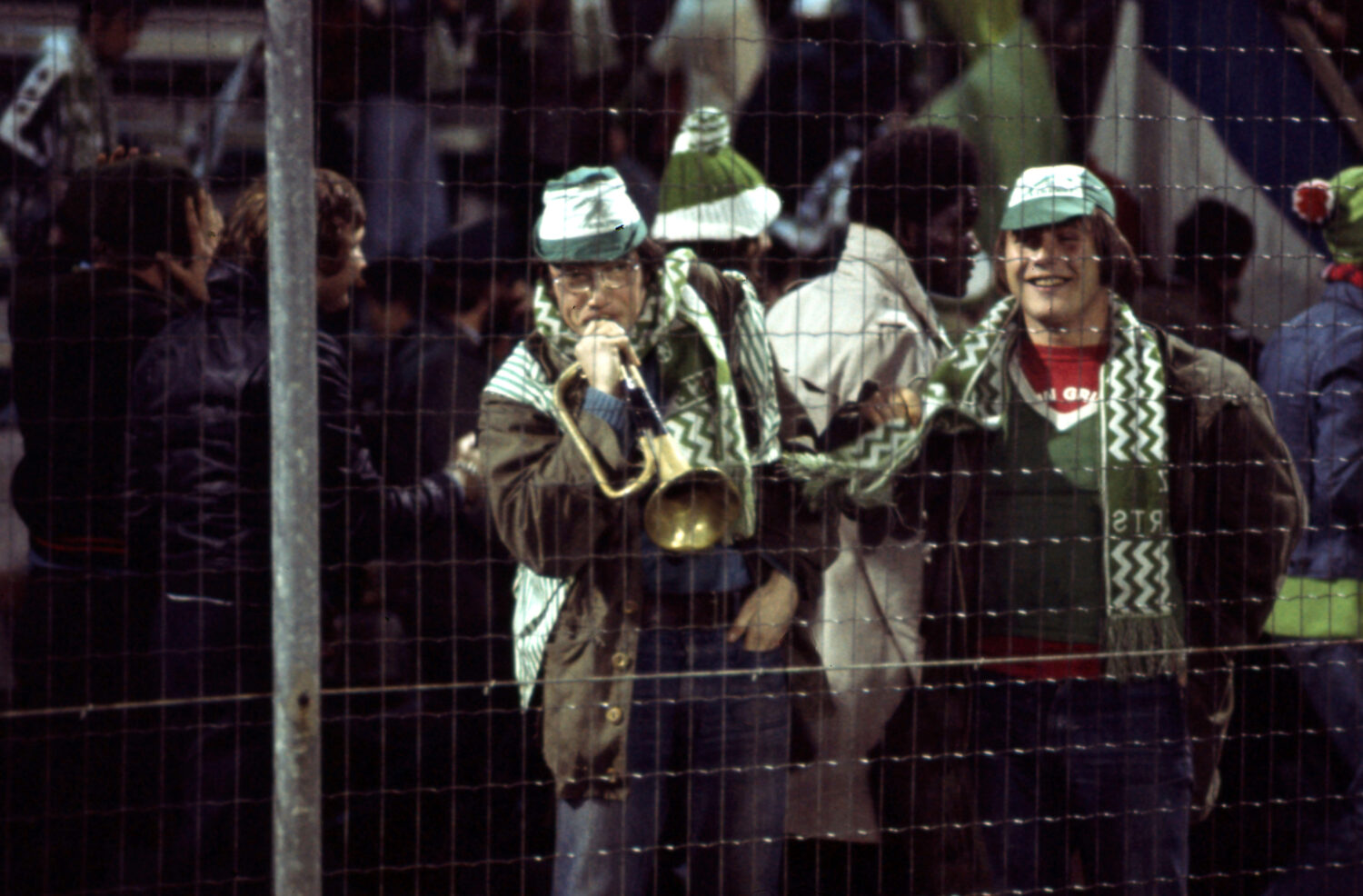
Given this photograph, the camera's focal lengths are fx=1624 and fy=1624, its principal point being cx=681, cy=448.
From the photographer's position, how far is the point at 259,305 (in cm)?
322

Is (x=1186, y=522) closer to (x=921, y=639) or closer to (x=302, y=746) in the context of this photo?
(x=921, y=639)

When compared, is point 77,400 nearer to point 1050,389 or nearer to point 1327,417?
point 1050,389

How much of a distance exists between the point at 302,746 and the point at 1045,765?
59.5 inches

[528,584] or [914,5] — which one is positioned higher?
[914,5]

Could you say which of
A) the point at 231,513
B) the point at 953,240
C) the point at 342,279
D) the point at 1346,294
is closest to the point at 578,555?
the point at 231,513

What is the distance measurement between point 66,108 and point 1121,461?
8.96 feet

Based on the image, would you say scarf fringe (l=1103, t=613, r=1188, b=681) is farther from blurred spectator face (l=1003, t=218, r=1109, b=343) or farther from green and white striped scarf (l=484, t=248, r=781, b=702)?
green and white striped scarf (l=484, t=248, r=781, b=702)

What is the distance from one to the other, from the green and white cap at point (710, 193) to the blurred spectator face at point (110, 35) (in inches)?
53.0

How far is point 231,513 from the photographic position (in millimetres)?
3186

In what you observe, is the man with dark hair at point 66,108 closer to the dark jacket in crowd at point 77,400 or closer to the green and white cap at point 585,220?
the dark jacket in crowd at point 77,400

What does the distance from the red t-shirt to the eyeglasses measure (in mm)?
815

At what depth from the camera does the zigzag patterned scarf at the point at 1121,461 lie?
124 inches

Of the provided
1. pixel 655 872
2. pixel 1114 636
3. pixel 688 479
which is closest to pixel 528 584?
pixel 688 479

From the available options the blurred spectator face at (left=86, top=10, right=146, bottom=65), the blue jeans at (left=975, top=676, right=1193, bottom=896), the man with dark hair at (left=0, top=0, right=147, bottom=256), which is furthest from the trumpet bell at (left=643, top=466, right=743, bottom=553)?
the blurred spectator face at (left=86, top=10, right=146, bottom=65)
